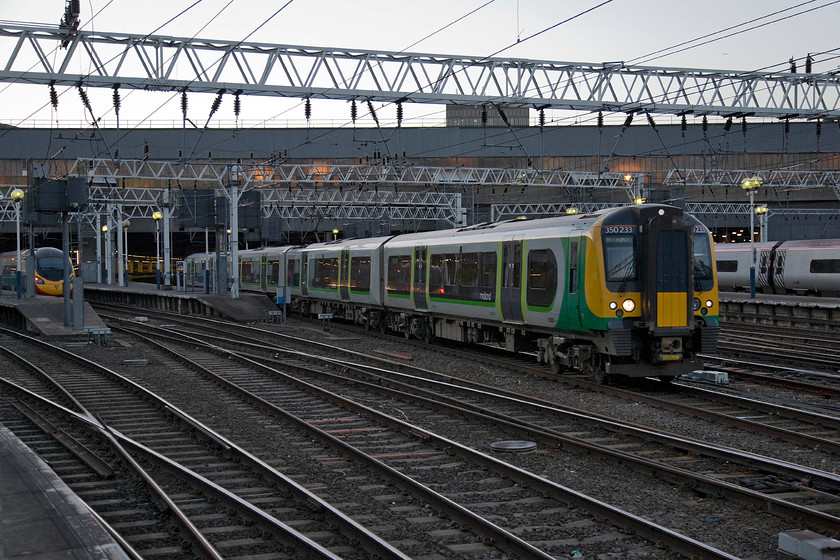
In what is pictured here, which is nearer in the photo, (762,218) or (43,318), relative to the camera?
(43,318)

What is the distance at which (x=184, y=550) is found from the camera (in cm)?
667

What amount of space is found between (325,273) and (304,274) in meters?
2.68

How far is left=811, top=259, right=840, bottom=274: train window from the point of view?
118ft

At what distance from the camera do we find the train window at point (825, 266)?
36094mm

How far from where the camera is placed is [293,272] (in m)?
33.7

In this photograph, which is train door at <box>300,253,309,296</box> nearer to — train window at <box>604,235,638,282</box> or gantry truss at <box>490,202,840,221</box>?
gantry truss at <box>490,202,840,221</box>

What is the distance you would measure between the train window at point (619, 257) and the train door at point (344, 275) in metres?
14.3

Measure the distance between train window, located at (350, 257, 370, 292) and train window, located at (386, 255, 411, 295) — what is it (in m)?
1.68

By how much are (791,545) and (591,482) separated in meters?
2.42

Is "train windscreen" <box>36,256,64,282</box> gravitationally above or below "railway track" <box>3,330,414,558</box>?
above

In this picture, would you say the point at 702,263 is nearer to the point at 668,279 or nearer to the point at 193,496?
the point at 668,279

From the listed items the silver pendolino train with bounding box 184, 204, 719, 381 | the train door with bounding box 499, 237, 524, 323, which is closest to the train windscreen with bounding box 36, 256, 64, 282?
the silver pendolino train with bounding box 184, 204, 719, 381

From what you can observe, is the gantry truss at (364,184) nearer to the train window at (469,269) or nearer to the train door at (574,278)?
the train window at (469,269)

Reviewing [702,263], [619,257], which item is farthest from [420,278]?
[702,263]
